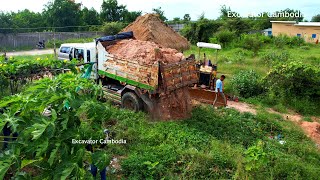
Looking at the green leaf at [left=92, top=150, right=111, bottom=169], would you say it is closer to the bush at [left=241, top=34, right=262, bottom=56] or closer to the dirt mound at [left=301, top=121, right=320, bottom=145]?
the dirt mound at [left=301, top=121, right=320, bottom=145]

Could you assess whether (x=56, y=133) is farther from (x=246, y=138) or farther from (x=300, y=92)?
(x=300, y=92)

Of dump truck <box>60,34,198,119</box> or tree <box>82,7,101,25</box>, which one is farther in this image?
tree <box>82,7,101,25</box>

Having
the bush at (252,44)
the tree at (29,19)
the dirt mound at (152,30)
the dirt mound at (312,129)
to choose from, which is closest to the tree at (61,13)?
the tree at (29,19)

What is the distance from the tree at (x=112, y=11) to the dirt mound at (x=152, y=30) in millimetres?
22035

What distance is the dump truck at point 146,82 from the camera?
8859mm

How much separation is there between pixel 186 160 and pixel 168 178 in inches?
29.1

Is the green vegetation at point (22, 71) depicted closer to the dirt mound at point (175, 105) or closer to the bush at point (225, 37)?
the dirt mound at point (175, 105)

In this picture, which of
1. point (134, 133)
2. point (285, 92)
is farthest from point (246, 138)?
point (285, 92)

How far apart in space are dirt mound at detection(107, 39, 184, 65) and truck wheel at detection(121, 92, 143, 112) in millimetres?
1113

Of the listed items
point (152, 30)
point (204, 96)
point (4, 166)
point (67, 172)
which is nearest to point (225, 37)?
point (152, 30)

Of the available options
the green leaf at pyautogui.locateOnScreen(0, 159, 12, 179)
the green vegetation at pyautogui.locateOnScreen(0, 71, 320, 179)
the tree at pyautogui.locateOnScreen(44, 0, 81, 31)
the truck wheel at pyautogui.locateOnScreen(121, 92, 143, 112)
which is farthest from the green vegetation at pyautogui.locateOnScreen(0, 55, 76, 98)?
the tree at pyautogui.locateOnScreen(44, 0, 81, 31)

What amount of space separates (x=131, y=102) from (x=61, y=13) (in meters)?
25.4

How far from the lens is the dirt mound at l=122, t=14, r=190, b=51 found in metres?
→ 14.0

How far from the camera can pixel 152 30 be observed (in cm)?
1425
